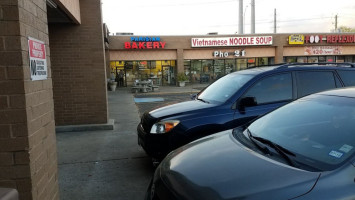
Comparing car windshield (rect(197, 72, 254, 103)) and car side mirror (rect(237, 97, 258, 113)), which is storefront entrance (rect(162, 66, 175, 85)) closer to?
car windshield (rect(197, 72, 254, 103))

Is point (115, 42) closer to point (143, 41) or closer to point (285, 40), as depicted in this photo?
point (143, 41)

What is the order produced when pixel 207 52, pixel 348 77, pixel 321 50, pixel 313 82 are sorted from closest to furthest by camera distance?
pixel 313 82, pixel 348 77, pixel 207 52, pixel 321 50

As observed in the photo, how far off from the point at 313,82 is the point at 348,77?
0.74 metres

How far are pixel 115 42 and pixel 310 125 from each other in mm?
25230

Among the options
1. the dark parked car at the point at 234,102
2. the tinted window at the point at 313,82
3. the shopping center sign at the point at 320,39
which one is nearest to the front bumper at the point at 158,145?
the dark parked car at the point at 234,102

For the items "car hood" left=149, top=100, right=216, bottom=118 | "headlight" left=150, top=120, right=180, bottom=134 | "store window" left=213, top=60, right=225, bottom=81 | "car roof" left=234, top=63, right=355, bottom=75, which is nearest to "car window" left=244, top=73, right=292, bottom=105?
"car roof" left=234, top=63, right=355, bottom=75

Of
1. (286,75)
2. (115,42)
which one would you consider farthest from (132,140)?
(115,42)

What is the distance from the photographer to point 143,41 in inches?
1057

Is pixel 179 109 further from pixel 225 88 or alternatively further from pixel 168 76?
pixel 168 76

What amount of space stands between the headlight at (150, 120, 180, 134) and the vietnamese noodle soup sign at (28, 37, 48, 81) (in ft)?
6.54

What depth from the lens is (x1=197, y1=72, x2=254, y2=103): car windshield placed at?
15.8ft

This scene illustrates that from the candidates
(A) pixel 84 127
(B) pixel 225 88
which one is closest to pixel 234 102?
(B) pixel 225 88

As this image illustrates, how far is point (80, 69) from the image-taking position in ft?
26.5

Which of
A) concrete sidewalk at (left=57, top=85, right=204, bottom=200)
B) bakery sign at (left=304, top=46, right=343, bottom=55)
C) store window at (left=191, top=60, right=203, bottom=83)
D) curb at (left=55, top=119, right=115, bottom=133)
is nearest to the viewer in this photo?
concrete sidewalk at (left=57, top=85, right=204, bottom=200)
